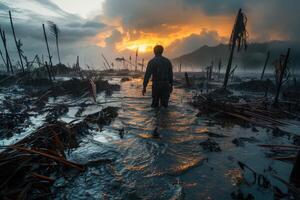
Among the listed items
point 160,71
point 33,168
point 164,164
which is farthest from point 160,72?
point 33,168

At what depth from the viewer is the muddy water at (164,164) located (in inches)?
117

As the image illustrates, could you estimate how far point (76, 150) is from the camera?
4.40 m

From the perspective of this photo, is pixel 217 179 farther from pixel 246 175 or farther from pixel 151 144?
pixel 151 144

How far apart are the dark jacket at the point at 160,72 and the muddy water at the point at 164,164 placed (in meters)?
2.11

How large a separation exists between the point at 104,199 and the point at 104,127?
3635 mm

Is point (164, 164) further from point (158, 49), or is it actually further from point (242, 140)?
point (158, 49)

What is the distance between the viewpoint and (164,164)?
3828 mm

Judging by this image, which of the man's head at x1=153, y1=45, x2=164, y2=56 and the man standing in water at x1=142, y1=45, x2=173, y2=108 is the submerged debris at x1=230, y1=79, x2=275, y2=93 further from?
the man's head at x1=153, y1=45, x2=164, y2=56

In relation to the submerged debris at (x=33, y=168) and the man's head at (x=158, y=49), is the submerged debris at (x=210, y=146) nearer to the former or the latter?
the submerged debris at (x=33, y=168)

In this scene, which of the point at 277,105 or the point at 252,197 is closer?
the point at 252,197

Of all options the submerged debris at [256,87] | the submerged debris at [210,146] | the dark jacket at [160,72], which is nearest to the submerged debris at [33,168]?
the submerged debris at [210,146]

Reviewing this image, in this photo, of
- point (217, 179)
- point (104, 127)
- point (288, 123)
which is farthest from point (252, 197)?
point (288, 123)

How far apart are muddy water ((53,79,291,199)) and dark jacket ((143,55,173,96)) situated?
2113 mm

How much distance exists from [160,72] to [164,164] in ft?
15.8
